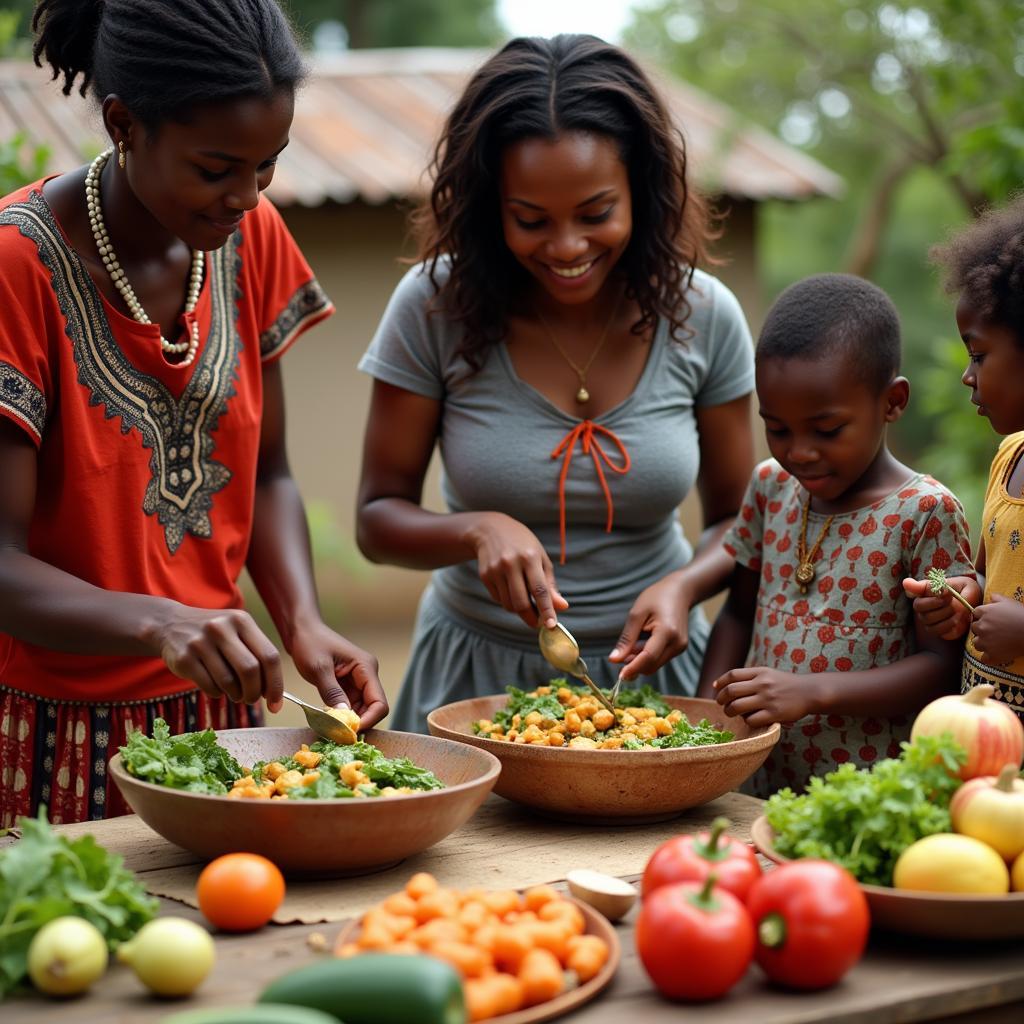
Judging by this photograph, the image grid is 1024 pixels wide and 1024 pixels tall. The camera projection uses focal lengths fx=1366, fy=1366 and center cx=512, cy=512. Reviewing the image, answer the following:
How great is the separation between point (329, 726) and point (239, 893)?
1.89 ft

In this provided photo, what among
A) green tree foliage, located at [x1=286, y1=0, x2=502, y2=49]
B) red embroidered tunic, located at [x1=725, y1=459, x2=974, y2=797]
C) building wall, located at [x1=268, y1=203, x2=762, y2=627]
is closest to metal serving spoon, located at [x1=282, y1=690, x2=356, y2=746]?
red embroidered tunic, located at [x1=725, y1=459, x2=974, y2=797]

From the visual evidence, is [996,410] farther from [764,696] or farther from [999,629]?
[764,696]

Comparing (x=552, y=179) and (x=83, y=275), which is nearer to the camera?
(x=83, y=275)

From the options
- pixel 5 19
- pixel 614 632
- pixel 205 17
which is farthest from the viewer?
pixel 5 19

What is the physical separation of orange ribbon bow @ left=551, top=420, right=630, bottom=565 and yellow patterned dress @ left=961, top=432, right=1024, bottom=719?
0.79 meters

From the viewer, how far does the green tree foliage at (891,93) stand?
7.02m

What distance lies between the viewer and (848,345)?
108 inches

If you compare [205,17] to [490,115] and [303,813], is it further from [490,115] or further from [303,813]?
[303,813]

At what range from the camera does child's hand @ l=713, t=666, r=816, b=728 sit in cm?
254

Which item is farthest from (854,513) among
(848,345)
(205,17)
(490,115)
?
(205,17)

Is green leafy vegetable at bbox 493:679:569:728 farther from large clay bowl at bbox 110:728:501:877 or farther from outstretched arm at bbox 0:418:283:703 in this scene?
outstretched arm at bbox 0:418:283:703

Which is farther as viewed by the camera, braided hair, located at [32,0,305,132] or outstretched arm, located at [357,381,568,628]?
outstretched arm, located at [357,381,568,628]

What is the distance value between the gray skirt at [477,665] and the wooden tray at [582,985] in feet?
3.88

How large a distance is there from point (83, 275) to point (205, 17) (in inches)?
20.8
